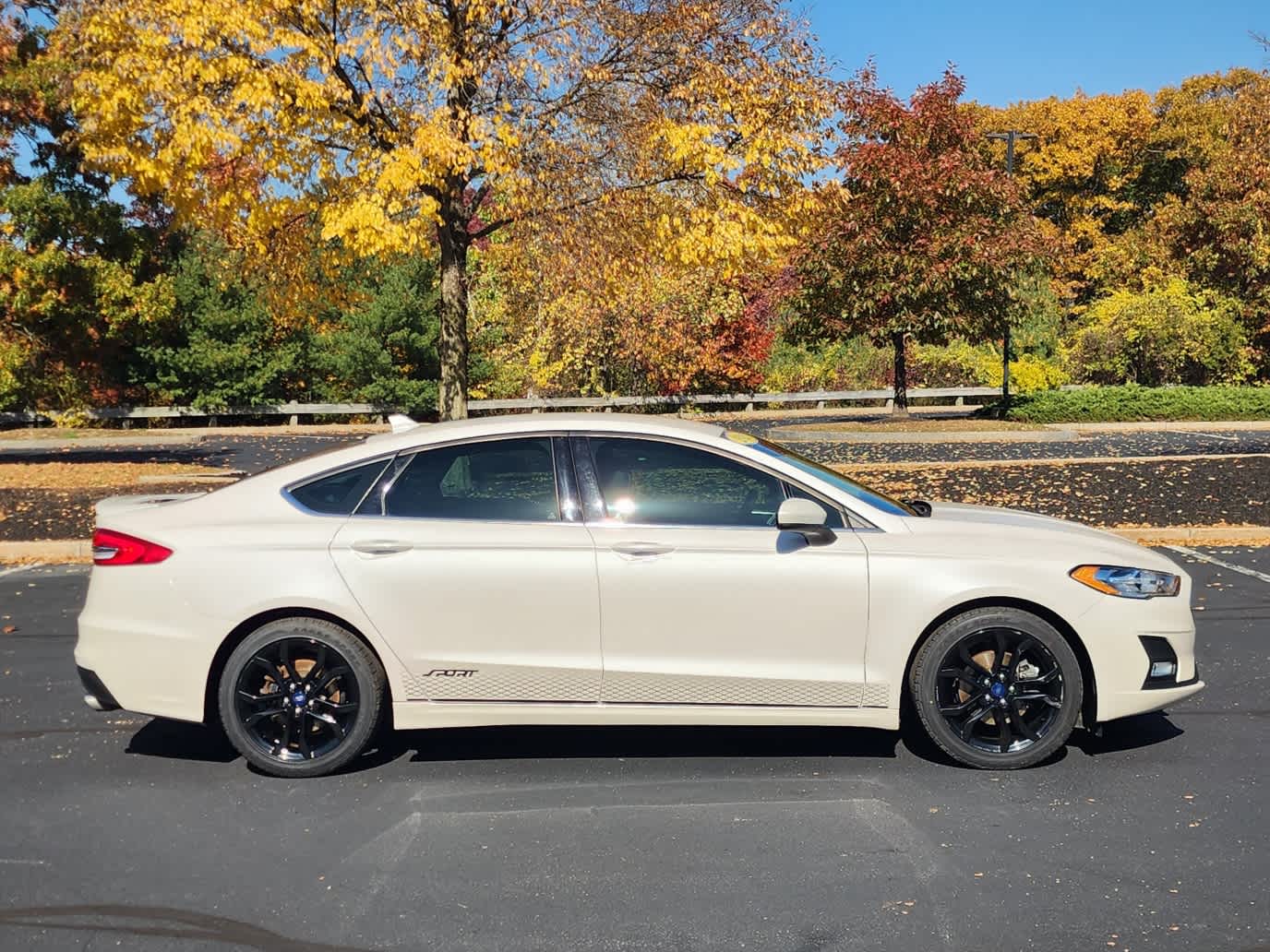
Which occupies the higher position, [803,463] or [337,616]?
[803,463]

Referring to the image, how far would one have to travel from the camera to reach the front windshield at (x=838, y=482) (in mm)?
5609

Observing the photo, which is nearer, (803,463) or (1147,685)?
(1147,685)

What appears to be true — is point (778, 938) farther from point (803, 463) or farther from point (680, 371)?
point (680, 371)

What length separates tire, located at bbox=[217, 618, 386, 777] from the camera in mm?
5332

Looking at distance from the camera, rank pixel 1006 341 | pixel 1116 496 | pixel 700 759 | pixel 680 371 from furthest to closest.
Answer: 1. pixel 680 371
2. pixel 1006 341
3. pixel 1116 496
4. pixel 700 759

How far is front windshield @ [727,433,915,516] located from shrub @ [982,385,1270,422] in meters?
26.9

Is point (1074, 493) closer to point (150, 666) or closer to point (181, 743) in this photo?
point (181, 743)

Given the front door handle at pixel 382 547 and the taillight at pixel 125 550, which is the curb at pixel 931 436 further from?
the taillight at pixel 125 550

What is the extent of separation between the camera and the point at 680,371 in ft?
125

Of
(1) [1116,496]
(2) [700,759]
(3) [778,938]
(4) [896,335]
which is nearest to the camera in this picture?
(3) [778,938]

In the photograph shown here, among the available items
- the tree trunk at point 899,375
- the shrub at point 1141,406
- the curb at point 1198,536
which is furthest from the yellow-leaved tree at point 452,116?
the shrub at point 1141,406

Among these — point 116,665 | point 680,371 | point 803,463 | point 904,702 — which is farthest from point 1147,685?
point 680,371

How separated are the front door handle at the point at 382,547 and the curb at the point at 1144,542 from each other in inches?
292

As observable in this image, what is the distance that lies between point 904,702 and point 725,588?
1263mm
